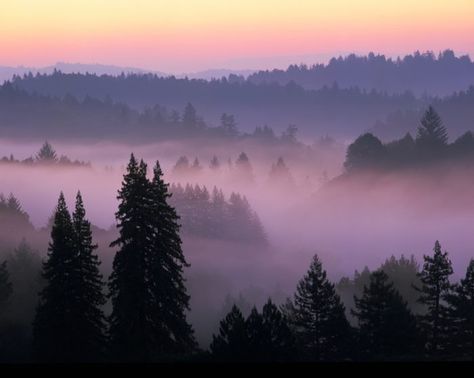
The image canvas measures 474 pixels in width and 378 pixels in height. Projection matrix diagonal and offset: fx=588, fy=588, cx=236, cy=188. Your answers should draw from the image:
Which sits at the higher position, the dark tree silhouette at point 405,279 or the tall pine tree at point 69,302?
the dark tree silhouette at point 405,279

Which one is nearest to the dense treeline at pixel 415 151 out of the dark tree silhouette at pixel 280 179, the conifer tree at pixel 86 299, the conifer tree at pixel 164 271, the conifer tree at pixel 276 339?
the dark tree silhouette at pixel 280 179

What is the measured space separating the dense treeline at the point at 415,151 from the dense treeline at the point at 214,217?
895 inches

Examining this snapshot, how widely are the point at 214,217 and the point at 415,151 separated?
129 feet

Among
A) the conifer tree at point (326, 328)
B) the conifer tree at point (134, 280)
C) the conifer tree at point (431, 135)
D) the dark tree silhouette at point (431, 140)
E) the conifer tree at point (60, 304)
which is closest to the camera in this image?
the conifer tree at point (134, 280)

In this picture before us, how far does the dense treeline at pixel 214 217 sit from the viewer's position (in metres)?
84.3

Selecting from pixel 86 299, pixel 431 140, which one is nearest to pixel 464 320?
pixel 86 299

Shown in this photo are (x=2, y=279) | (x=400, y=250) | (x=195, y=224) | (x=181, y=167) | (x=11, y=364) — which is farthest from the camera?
(x=181, y=167)

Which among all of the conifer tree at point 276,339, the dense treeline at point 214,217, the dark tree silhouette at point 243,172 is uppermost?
the dark tree silhouette at point 243,172

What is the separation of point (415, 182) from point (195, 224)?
41.3m

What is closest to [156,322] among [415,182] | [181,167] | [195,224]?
[195,224]

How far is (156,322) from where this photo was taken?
20.6 m

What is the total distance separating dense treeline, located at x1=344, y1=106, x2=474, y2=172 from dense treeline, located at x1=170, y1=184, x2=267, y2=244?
22.7 metres

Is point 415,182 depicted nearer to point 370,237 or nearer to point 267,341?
point 370,237

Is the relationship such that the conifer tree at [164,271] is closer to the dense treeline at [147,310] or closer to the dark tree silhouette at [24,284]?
the dense treeline at [147,310]
